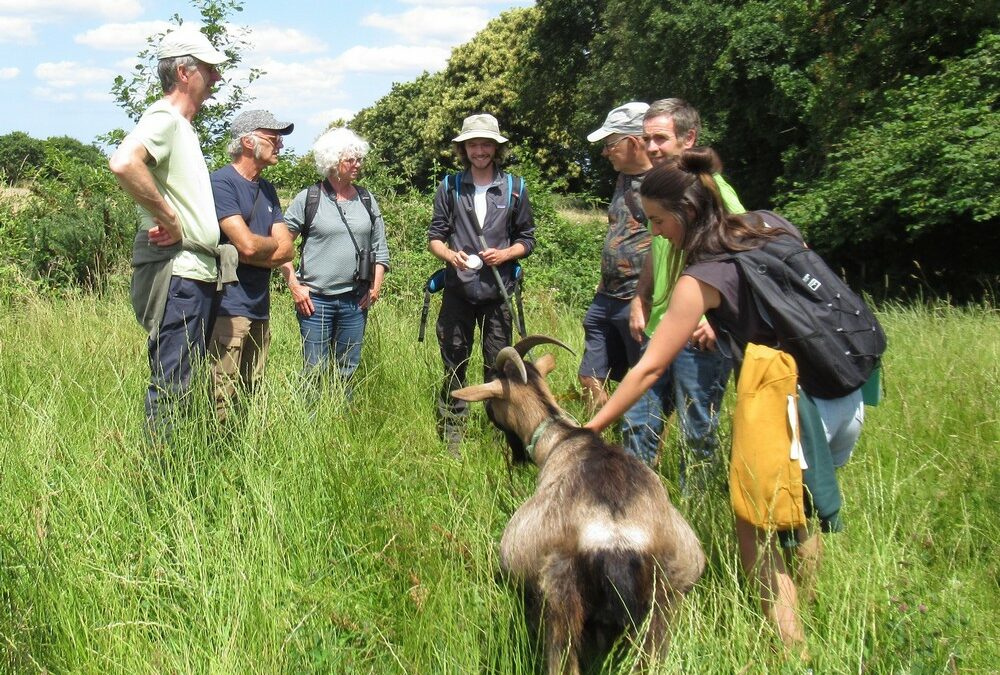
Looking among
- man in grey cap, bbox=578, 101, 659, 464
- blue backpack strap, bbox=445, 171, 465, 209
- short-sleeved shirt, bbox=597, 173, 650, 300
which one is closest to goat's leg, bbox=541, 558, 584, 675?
man in grey cap, bbox=578, 101, 659, 464

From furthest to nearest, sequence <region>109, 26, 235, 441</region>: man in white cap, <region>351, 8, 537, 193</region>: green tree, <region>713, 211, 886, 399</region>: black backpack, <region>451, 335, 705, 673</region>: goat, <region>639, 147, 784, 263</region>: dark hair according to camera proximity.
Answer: <region>351, 8, 537, 193</region>: green tree → <region>109, 26, 235, 441</region>: man in white cap → <region>639, 147, 784, 263</region>: dark hair → <region>713, 211, 886, 399</region>: black backpack → <region>451, 335, 705, 673</region>: goat

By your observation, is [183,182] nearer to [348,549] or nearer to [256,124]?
[256,124]

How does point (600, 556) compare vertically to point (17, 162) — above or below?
below

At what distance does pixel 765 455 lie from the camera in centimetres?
288

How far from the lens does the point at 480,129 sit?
5.55 metres

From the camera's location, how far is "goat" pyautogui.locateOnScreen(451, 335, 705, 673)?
2.80 meters

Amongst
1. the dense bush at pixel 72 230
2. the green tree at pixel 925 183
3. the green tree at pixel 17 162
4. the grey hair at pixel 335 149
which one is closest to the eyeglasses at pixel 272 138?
the grey hair at pixel 335 149

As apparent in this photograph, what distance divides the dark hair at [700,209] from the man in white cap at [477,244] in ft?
7.78

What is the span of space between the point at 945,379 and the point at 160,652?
505cm

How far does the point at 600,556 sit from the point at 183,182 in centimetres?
267

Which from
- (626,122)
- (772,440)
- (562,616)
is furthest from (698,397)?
(626,122)

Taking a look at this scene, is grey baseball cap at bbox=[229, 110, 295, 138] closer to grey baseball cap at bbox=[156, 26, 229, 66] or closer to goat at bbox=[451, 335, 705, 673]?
grey baseball cap at bbox=[156, 26, 229, 66]

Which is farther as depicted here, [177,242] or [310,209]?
[310,209]

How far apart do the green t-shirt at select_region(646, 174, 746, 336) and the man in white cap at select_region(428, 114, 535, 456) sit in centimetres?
146
